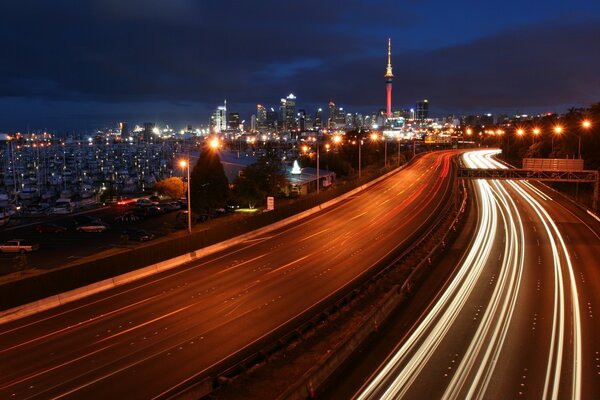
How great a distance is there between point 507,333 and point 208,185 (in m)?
33.3

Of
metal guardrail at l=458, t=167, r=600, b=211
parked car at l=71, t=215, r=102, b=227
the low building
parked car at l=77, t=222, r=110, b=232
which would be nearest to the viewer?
parked car at l=77, t=222, r=110, b=232

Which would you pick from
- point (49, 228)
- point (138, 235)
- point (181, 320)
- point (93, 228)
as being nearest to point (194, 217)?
point (93, 228)

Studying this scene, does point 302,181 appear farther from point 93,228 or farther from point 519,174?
point 93,228

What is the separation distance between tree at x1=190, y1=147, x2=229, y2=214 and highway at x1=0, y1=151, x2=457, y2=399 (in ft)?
40.2

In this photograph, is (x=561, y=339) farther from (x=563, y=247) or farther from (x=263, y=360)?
(x=563, y=247)

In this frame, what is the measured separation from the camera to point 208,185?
157 feet

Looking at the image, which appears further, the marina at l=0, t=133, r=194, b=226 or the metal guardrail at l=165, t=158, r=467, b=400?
the marina at l=0, t=133, r=194, b=226

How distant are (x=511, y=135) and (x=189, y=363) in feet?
467

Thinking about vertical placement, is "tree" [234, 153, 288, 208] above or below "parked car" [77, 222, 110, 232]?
above

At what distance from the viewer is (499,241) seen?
1512 inches

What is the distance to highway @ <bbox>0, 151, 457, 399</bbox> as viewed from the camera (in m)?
14.6

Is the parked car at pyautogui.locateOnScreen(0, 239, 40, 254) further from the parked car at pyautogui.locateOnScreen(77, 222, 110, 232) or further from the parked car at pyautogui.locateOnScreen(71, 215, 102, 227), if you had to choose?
the parked car at pyautogui.locateOnScreen(71, 215, 102, 227)

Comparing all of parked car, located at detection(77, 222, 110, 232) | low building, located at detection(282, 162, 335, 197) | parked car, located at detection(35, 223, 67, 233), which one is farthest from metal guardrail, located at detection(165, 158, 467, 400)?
low building, located at detection(282, 162, 335, 197)

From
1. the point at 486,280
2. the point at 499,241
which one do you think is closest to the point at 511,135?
the point at 499,241
